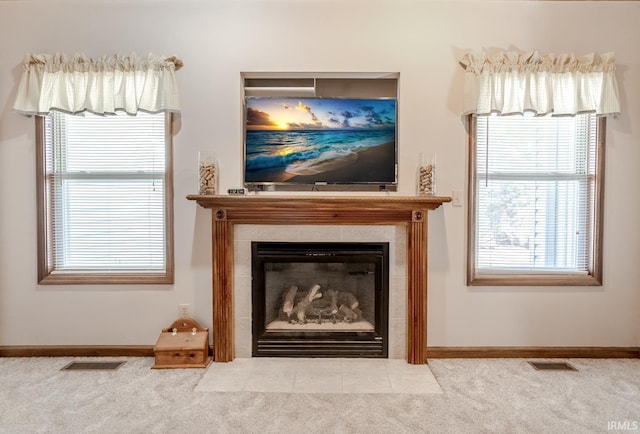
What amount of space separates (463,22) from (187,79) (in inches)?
80.4

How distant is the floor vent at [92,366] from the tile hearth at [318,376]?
0.67 m

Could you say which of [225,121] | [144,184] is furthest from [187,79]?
[144,184]

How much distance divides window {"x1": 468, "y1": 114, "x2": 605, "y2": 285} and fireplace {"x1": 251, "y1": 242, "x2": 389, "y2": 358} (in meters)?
0.76

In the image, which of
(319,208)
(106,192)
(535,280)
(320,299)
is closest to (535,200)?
(535,280)

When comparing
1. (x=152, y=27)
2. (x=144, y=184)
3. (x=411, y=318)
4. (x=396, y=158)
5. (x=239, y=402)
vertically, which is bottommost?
(x=239, y=402)

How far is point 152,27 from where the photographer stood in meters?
2.75

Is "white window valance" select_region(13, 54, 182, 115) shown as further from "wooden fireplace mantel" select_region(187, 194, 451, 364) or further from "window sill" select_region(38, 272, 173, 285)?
"window sill" select_region(38, 272, 173, 285)

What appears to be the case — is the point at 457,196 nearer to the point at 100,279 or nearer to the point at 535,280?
the point at 535,280

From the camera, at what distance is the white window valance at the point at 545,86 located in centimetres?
260

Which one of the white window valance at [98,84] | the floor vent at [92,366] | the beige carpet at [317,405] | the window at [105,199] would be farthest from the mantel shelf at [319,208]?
the floor vent at [92,366]

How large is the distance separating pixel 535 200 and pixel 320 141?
1.68m

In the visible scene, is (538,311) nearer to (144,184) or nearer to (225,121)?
(225,121)

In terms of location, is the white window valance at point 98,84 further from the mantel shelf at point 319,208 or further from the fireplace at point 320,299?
the fireplace at point 320,299

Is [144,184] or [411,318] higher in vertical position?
[144,184]
